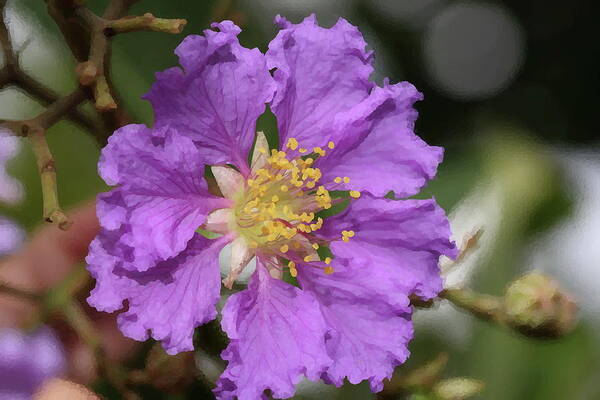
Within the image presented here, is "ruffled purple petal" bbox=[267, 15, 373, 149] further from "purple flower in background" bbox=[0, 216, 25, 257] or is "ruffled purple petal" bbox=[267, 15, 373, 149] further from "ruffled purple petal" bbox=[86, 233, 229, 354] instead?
"purple flower in background" bbox=[0, 216, 25, 257]

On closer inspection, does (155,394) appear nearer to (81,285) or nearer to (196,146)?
(81,285)

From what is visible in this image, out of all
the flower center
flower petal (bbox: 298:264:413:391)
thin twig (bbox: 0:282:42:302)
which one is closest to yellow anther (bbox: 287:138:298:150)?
the flower center

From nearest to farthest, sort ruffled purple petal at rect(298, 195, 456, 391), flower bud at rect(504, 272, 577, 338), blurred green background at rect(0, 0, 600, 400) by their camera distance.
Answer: ruffled purple petal at rect(298, 195, 456, 391) → flower bud at rect(504, 272, 577, 338) → blurred green background at rect(0, 0, 600, 400)

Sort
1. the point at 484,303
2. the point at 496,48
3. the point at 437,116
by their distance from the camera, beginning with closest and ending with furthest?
the point at 484,303
the point at 437,116
the point at 496,48

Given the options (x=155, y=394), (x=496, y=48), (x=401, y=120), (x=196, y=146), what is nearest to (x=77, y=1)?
(x=196, y=146)

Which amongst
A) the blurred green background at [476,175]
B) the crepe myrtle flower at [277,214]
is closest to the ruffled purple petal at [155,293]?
the crepe myrtle flower at [277,214]

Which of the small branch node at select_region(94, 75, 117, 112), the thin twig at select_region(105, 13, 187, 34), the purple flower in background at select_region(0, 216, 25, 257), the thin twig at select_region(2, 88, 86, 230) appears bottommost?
the purple flower in background at select_region(0, 216, 25, 257)
